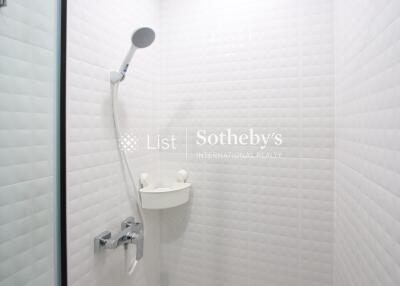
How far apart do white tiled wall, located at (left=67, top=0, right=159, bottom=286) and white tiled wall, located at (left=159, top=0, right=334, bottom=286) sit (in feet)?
0.76

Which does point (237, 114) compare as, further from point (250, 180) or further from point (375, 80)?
point (375, 80)

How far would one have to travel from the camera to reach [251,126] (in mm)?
1198

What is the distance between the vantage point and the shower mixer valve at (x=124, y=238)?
940 millimetres

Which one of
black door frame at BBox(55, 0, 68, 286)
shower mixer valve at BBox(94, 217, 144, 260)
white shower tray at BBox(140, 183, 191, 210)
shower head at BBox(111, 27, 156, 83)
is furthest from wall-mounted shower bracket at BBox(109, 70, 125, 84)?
shower mixer valve at BBox(94, 217, 144, 260)

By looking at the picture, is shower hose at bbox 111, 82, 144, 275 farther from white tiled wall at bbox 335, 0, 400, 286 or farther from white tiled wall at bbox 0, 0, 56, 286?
white tiled wall at bbox 335, 0, 400, 286

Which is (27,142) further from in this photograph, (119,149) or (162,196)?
(162,196)

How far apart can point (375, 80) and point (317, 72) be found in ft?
1.61

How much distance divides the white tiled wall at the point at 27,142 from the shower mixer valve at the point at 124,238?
246 millimetres

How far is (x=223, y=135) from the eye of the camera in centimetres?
125

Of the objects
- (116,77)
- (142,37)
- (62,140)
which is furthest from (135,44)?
(62,140)

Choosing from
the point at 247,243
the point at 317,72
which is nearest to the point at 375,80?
the point at 317,72

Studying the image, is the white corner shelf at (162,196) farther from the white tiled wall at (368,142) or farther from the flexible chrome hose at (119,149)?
the white tiled wall at (368,142)

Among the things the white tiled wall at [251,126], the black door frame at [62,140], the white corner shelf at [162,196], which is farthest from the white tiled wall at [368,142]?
the black door frame at [62,140]

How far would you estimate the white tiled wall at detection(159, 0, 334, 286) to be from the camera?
1104mm
